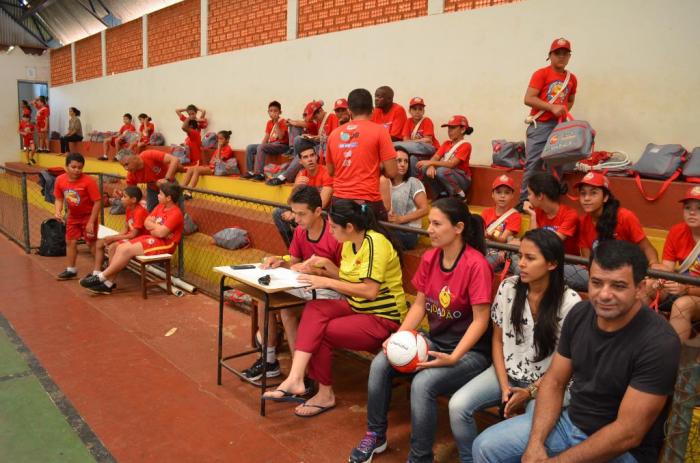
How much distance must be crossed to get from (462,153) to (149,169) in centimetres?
386

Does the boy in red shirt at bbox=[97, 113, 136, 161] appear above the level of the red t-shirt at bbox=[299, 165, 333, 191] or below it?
above

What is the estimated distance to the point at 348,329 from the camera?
3.35 meters

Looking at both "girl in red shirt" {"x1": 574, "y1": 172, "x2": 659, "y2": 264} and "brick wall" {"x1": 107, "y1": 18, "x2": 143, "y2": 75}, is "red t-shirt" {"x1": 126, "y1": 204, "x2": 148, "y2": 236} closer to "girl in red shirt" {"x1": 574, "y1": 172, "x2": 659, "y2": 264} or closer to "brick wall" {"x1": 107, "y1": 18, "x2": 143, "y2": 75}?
"girl in red shirt" {"x1": 574, "y1": 172, "x2": 659, "y2": 264}

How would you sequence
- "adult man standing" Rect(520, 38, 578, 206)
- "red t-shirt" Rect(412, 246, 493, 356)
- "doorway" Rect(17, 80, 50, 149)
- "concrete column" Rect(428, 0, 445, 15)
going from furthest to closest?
"doorway" Rect(17, 80, 50, 149) < "concrete column" Rect(428, 0, 445, 15) < "adult man standing" Rect(520, 38, 578, 206) < "red t-shirt" Rect(412, 246, 493, 356)

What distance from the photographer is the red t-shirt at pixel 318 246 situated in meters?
3.83

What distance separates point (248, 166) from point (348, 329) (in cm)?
623

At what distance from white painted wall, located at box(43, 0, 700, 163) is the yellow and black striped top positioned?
10.9ft

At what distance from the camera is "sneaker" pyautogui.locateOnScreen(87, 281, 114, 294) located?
5.91 m

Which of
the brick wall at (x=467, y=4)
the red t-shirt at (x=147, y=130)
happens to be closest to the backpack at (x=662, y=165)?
the brick wall at (x=467, y=4)

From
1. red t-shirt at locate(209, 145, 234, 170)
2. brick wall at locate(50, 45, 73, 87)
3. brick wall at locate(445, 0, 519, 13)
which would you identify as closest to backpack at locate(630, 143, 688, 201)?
brick wall at locate(445, 0, 519, 13)

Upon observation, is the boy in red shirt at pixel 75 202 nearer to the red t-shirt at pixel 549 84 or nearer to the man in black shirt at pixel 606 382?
the red t-shirt at pixel 549 84

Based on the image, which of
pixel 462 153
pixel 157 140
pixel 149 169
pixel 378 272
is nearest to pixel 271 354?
pixel 378 272

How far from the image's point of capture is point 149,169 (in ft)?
23.4

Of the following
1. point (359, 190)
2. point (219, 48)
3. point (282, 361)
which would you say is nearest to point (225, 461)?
point (282, 361)
